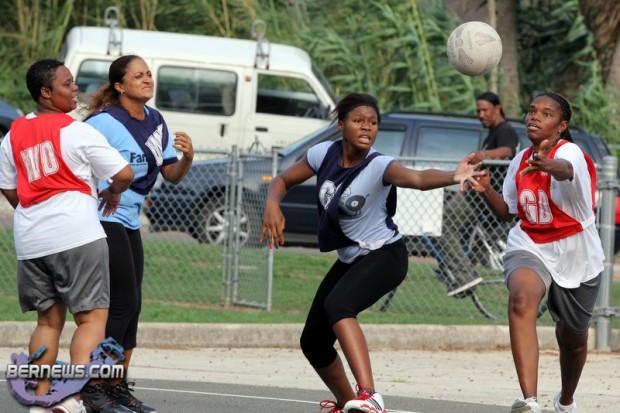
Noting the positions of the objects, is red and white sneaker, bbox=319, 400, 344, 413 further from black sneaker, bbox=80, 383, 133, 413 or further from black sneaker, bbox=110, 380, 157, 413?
black sneaker, bbox=80, 383, 133, 413

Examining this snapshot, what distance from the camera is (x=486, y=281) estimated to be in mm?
13266

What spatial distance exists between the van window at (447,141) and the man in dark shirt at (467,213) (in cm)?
302

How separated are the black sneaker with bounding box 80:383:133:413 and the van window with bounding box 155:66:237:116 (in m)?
12.9

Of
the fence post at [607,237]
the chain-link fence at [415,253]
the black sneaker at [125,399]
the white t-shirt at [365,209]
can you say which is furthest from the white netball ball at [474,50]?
the black sneaker at [125,399]

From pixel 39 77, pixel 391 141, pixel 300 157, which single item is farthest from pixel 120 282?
pixel 391 141

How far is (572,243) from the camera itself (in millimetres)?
8156

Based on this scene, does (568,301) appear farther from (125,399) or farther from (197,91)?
(197,91)

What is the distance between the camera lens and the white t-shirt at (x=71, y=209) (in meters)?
7.53

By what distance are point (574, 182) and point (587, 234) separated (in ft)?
1.16

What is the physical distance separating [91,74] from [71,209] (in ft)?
42.2

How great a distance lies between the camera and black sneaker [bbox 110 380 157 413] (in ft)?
26.4

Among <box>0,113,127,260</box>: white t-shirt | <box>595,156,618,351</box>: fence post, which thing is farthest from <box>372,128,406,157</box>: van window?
<box>0,113,127,260</box>: white t-shirt

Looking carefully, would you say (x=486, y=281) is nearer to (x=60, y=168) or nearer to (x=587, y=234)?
(x=587, y=234)

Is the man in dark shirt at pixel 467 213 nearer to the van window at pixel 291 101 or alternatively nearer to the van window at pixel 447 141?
the van window at pixel 447 141
